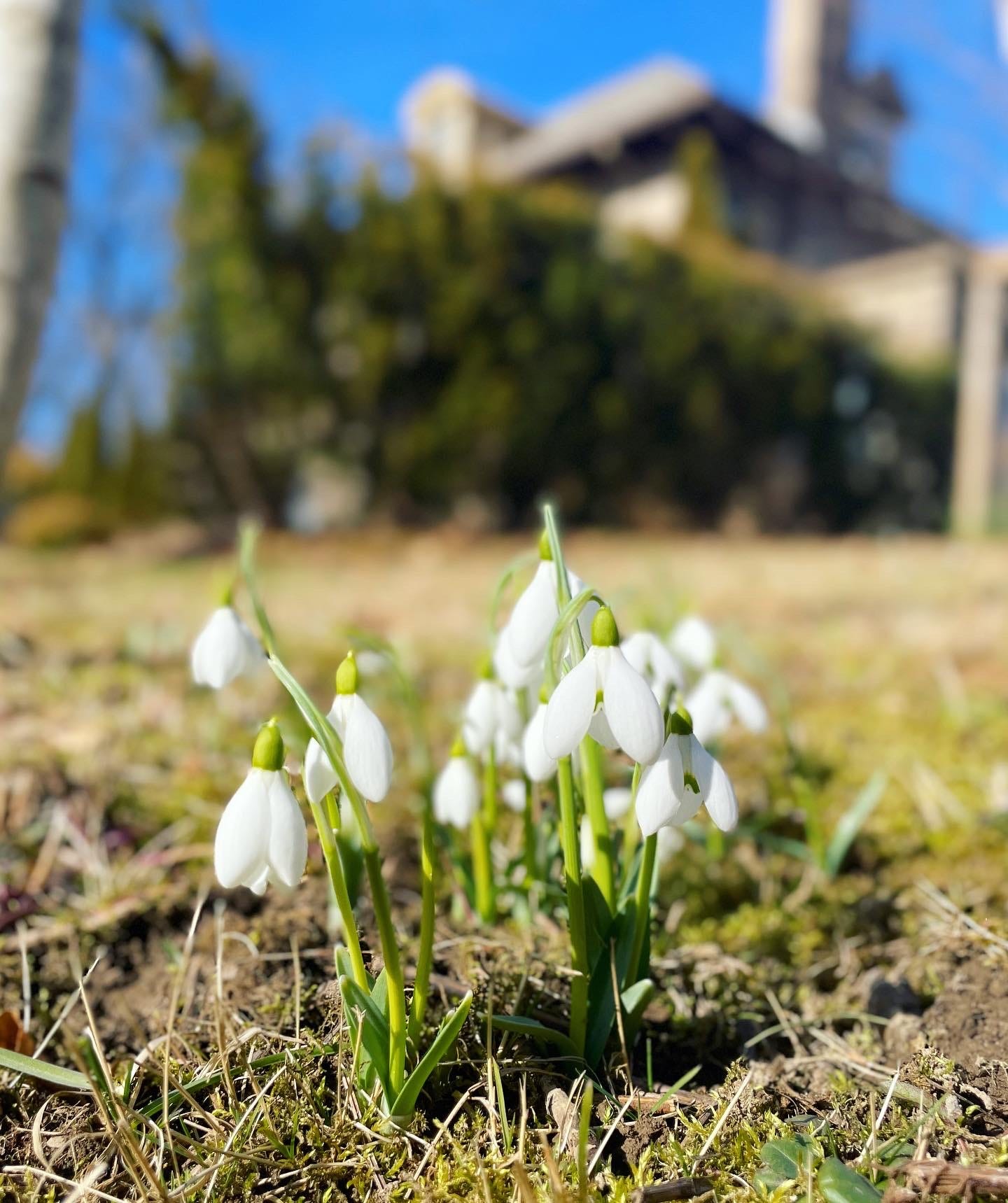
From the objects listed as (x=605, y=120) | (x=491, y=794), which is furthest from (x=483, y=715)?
(x=605, y=120)

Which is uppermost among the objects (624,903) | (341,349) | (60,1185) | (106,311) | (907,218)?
(907,218)

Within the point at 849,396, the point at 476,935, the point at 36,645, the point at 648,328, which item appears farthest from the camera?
the point at 849,396

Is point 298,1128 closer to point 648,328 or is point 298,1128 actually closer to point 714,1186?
point 714,1186

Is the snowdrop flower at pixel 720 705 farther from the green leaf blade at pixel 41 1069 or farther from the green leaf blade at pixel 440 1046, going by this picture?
the green leaf blade at pixel 41 1069

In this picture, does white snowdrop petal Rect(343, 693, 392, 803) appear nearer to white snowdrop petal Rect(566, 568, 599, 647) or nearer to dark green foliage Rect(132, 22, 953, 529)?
white snowdrop petal Rect(566, 568, 599, 647)

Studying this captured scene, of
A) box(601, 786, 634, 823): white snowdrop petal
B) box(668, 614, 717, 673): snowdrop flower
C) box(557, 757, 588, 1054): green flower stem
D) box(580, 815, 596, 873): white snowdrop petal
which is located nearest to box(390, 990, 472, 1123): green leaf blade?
box(557, 757, 588, 1054): green flower stem

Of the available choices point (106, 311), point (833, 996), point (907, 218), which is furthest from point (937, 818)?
point (907, 218)
